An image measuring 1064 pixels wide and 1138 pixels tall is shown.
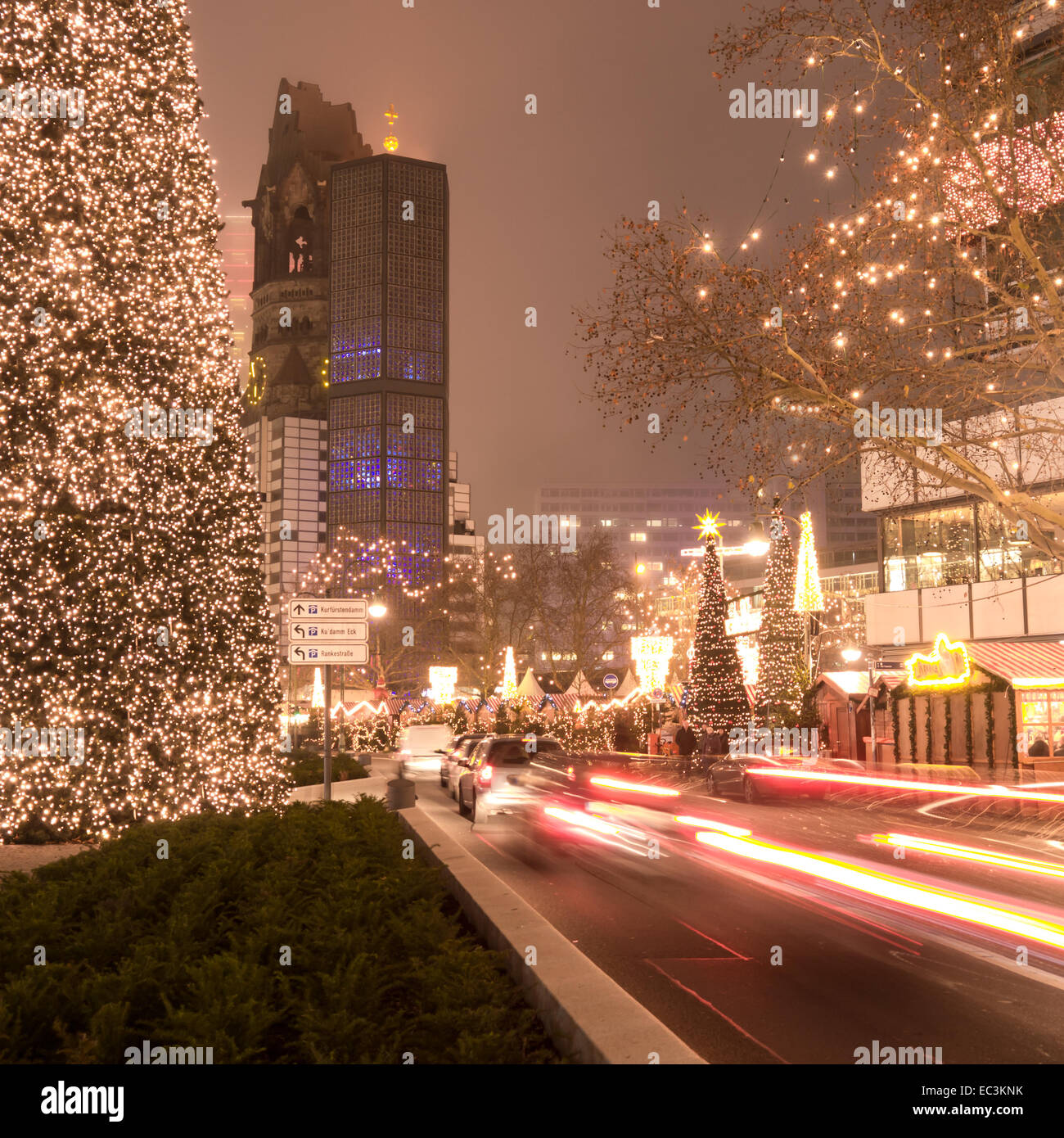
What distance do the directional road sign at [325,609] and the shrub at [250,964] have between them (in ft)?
13.4

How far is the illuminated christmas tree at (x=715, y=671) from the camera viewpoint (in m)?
40.5

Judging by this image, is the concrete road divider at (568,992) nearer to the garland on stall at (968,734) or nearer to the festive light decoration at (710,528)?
the garland on stall at (968,734)

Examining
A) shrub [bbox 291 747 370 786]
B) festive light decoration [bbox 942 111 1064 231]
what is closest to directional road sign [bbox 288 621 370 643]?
festive light decoration [bbox 942 111 1064 231]

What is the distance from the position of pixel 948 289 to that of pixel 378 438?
13827 cm

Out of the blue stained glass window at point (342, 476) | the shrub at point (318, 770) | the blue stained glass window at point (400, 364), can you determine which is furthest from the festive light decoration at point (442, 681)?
the blue stained glass window at point (400, 364)

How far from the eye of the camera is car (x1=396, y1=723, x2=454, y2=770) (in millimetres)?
38219

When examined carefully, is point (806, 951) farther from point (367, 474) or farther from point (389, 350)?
point (389, 350)

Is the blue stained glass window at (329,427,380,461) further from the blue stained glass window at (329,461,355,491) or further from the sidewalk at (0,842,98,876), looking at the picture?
the sidewalk at (0,842,98,876)

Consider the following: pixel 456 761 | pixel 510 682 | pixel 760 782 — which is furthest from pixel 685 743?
pixel 510 682

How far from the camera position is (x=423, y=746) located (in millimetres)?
39188

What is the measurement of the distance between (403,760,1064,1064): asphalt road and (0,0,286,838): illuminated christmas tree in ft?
16.8

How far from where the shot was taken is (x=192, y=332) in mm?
15570

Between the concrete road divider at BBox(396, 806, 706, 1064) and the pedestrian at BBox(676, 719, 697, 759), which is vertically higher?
the concrete road divider at BBox(396, 806, 706, 1064)
